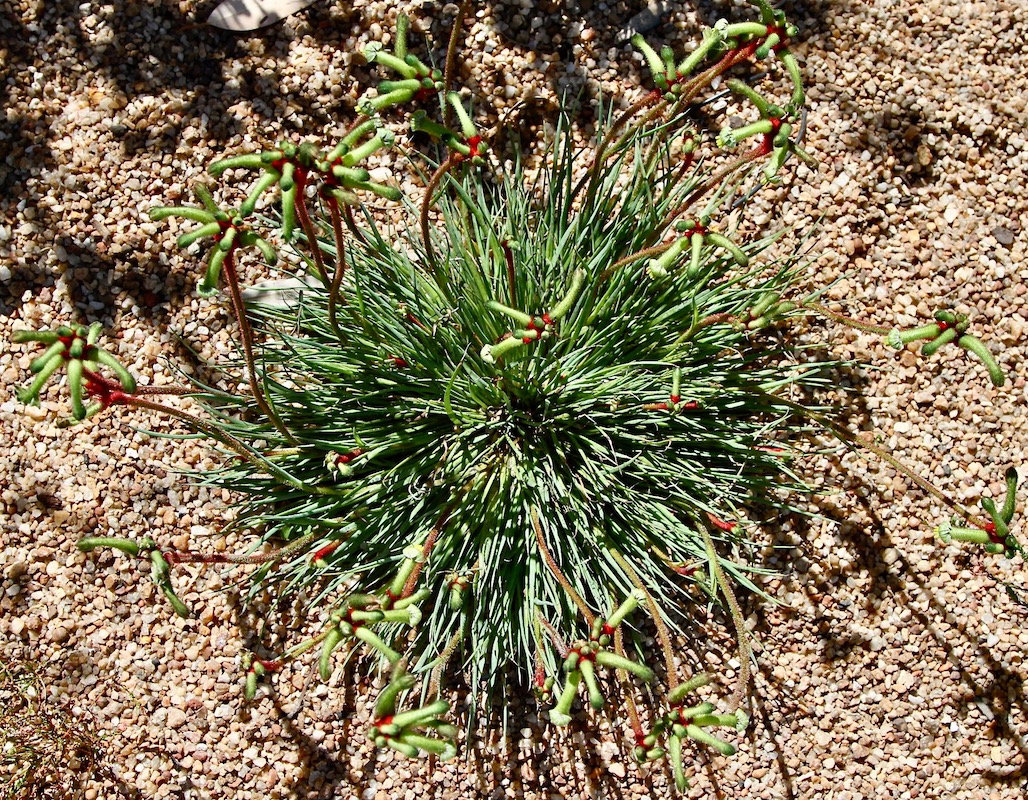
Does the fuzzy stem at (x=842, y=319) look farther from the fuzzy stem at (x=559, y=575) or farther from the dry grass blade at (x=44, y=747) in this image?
the dry grass blade at (x=44, y=747)

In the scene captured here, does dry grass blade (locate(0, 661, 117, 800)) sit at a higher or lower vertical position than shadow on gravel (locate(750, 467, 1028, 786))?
higher

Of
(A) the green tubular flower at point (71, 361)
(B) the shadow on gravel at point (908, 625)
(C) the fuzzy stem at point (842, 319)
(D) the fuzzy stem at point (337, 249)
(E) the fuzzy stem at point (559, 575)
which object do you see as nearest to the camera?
(A) the green tubular flower at point (71, 361)

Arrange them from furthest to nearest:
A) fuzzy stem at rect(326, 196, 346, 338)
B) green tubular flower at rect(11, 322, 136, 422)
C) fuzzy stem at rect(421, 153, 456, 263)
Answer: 1. fuzzy stem at rect(421, 153, 456, 263)
2. fuzzy stem at rect(326, 196, 346, 338)
3. green tubular flower at rect(11, 322, 136, 422)

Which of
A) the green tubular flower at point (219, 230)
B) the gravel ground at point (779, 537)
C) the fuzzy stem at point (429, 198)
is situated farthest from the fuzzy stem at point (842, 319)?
the green tubular flower at point (219, 230)

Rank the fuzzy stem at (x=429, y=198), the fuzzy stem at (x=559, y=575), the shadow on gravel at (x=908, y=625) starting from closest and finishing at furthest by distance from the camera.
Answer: the fuzzy stem at (x=429, y=198) < the fuzzy stem at (x=559, y=575) < the shadow on gravel at (x=908, y=625)

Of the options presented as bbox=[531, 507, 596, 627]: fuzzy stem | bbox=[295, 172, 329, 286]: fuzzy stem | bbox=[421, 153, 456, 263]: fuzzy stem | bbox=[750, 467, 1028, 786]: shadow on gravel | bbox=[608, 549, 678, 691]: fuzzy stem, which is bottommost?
bbox=[750, 467, 1028, 786]: shadow on gravel

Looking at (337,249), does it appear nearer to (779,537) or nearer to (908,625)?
(779,537)

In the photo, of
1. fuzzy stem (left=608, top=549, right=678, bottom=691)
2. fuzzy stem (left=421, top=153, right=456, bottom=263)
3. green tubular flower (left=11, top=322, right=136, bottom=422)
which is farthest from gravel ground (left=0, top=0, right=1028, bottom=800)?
green tubular flower (left=11, top=322, right=136, bottom=422)

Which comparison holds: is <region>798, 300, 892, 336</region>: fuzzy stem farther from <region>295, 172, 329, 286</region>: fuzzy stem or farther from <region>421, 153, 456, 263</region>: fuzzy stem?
<region>295, 172, 329, 286</region>: fuzzy stem

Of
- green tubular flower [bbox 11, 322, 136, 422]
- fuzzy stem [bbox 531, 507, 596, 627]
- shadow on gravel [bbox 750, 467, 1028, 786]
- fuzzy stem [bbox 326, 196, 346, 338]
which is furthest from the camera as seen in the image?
shadow on gravel [bbox 750, 467, 1028, 786]
